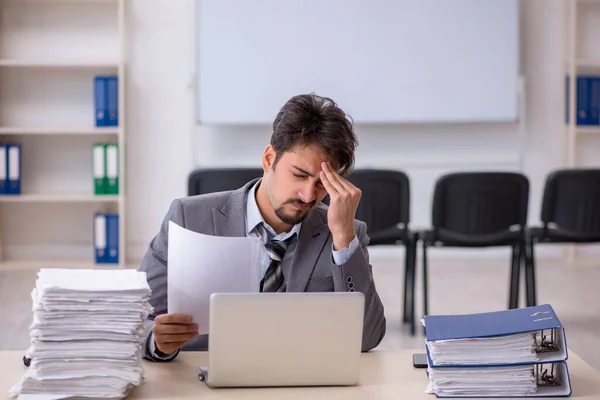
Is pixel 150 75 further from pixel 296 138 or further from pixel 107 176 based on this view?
pixel 296 138

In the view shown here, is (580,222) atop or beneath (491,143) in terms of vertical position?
beneath

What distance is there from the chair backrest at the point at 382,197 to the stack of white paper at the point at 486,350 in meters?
2.96

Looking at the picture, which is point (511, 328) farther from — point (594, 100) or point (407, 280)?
point (594, 100)

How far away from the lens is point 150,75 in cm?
669

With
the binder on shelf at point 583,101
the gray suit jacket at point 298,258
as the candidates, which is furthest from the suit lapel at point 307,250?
the binder on shelf at point 583,101

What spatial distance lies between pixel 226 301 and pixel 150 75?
5.08m

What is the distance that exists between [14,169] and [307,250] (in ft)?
14.7

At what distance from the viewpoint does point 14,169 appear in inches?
251

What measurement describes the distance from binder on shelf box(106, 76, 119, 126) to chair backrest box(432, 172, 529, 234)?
258 centimetres

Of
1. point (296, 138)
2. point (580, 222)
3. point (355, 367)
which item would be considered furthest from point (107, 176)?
point (355, 367)

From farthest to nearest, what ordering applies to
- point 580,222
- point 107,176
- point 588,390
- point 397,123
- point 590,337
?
point 397,123
point 107,176
point 580,222
point 590,337
point 588,390

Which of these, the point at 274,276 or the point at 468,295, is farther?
the point at 468,295

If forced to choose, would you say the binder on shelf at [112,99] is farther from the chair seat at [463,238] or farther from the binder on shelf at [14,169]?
the chair seat at [463,238]

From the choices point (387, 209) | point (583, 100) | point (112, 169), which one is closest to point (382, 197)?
point (387, 209)
